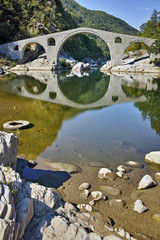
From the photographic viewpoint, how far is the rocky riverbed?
7.73 ft

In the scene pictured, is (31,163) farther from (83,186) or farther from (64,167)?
(83,186)

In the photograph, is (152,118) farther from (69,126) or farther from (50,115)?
(50,115)

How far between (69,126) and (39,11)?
138 feet

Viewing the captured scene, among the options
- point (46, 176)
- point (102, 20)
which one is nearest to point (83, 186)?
point (46, 176)

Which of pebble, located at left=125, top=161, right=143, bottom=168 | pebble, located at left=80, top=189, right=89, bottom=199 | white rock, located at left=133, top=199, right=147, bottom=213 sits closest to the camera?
white rock, located at left=133, top=199, right=147, bottom=213

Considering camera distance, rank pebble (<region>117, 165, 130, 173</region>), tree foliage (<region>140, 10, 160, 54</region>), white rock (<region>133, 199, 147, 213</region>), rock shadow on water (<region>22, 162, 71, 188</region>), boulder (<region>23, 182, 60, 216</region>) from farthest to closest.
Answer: tree foliage (<region>140, 10, 160, 54</region>) → pebble (<region>117, 165, 130, 173</region>) → rock shadow on water (<region>22, 162, 71, 188</region>) → white rock (<region>133, 199, 147, 213</region>) → boulder (<region>23, 182, 60, 216</region>)

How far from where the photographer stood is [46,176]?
13.5 feet

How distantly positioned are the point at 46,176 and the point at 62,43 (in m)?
35.4

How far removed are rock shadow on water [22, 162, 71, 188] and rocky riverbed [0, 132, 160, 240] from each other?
0.21 ft

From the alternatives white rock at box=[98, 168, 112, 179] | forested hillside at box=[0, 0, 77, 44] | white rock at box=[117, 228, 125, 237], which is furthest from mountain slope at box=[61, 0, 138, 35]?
white rock at box=[117, 228, 125, 237]

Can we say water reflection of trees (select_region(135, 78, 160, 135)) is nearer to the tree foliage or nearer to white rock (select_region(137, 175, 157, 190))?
white rock (select_region(137, 175, 157, 190))

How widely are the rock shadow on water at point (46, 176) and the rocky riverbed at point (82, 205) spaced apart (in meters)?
0.06

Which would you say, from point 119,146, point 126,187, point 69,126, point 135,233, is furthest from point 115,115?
point 135,233

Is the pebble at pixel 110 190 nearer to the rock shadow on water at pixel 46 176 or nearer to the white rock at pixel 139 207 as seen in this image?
the white rock at pixel 139 207
